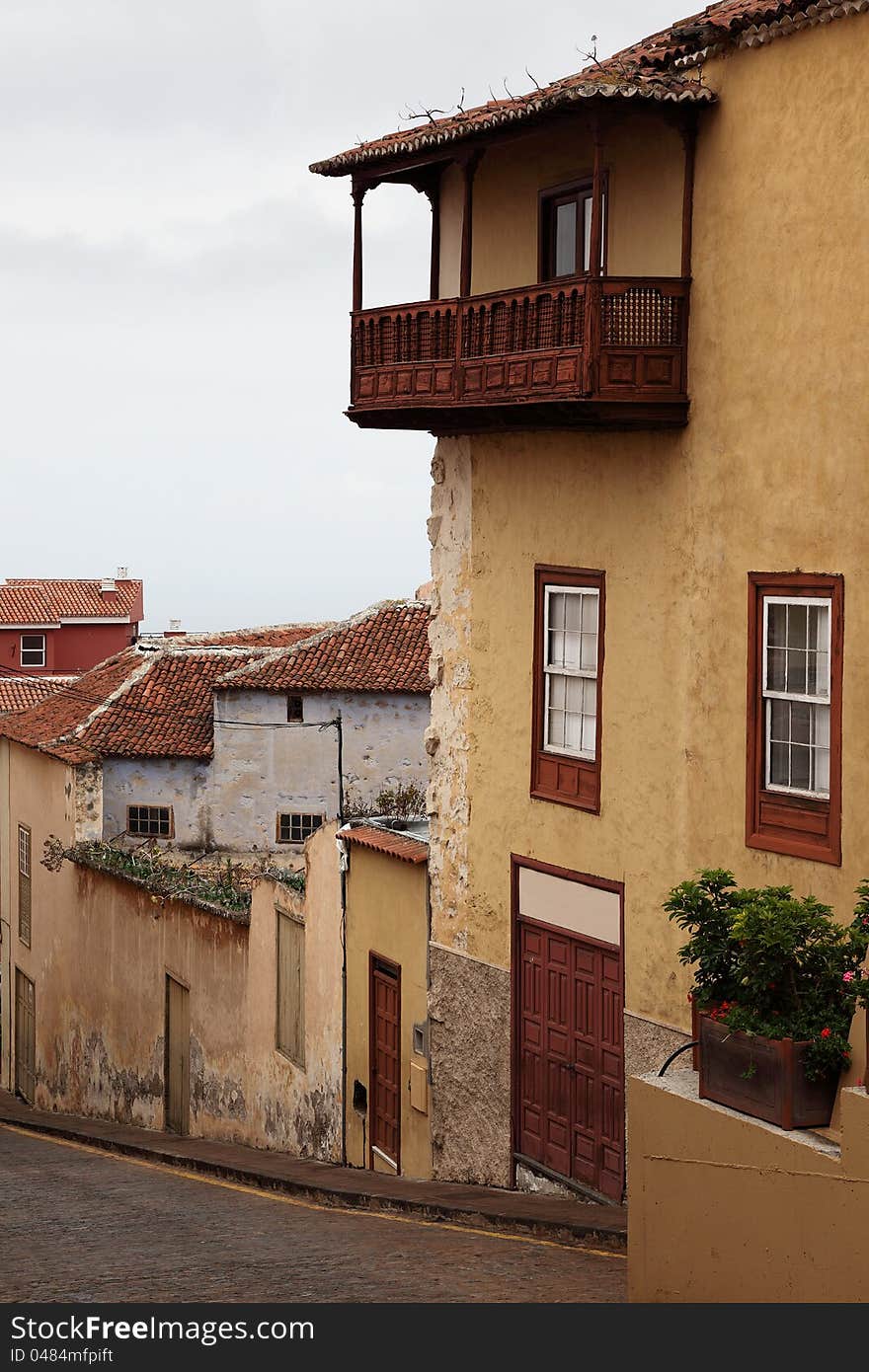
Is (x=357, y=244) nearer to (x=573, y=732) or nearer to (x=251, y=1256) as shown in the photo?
(x=573, y=732)

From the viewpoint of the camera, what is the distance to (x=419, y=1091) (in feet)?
56.6

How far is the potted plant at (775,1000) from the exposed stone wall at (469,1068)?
656 cm

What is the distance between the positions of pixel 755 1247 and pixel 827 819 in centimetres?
394

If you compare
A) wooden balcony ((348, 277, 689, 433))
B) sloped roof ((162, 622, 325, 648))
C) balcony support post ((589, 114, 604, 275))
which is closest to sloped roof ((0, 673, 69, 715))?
sloped roof ((162, 622, 325, 648))

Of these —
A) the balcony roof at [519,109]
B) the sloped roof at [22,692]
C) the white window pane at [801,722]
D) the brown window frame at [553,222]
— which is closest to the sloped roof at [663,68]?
the balcony roof at [519,109]

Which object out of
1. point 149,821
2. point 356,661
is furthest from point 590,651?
point 149,821

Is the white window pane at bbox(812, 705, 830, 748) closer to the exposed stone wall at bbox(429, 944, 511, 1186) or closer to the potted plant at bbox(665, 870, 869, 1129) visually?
the potted plant at bbox(665, 870, 869, 1129)

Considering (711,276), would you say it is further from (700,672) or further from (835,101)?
(700,672)

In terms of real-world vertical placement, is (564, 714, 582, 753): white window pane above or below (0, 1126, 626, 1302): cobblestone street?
above

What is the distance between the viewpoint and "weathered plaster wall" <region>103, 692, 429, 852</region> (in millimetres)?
30594

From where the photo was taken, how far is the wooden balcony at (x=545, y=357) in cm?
1345

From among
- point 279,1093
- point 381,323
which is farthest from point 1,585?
point 381,323

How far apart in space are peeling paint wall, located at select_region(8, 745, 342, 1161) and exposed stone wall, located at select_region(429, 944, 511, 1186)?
2.06 m
